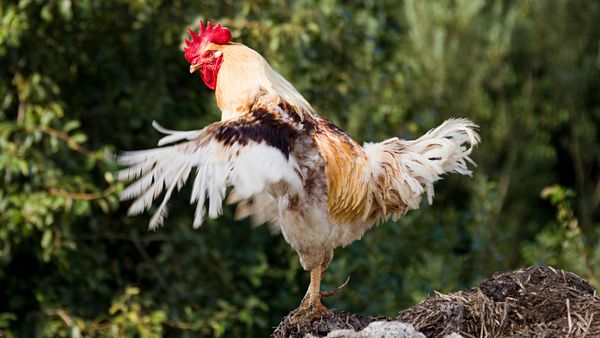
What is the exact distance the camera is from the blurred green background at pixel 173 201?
24.6ft

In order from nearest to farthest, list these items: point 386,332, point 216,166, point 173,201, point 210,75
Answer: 1. point 386,332
2. point 216,166
3. point 210,75
4. point 173,201

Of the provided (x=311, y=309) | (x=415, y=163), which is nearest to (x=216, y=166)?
(x=311, y=309)

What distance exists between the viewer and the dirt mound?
476cm

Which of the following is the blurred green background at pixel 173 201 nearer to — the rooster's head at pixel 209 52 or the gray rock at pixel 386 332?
the rooster's head at pixel 209 52

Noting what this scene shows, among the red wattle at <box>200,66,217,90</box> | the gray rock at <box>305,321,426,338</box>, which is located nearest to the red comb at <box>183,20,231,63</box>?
the red wattle at <box>200,66,217,90</box>

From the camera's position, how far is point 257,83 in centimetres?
550

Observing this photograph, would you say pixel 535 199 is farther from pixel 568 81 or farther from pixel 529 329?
pixel 529 329

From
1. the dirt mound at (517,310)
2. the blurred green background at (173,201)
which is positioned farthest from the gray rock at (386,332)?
the blurred green background at (173,201)

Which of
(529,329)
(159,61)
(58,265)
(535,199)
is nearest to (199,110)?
(159,61)

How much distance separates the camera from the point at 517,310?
4.88 metres

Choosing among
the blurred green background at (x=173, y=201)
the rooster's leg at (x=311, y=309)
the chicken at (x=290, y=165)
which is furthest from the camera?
the blurred green background at (x=173, y=201)

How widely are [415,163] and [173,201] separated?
3.53 m

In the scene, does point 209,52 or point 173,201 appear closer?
point 209,52

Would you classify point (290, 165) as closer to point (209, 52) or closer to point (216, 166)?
point (216, 166)
